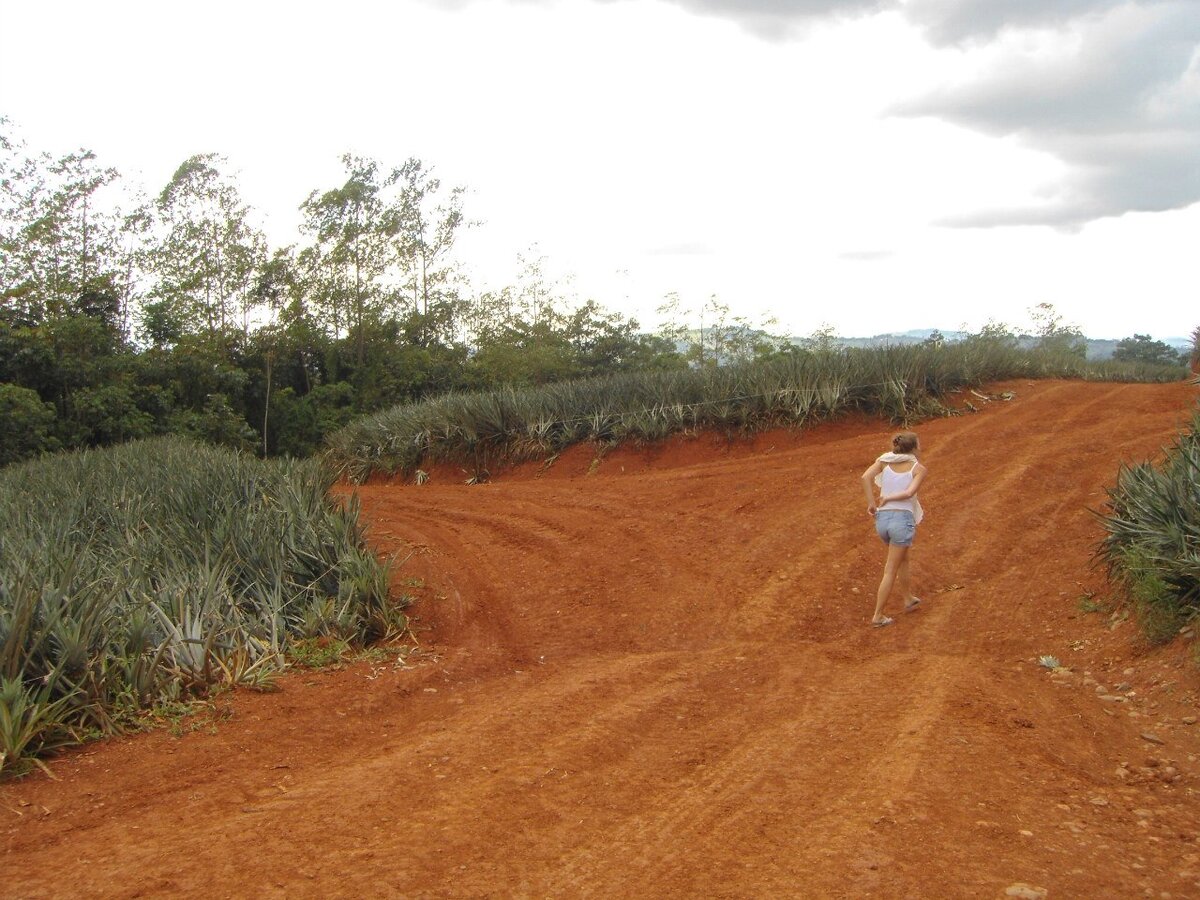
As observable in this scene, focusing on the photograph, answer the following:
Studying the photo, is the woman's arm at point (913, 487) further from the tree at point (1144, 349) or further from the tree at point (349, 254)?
the tree at point (1144, 349)

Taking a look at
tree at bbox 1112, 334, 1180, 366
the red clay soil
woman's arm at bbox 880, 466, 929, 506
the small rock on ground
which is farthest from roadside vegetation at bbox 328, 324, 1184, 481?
tree at bbox 1112, 334, 1180, 366

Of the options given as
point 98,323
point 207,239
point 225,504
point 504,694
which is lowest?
point 504,694

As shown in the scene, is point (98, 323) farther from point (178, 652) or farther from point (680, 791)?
point (680, 791)

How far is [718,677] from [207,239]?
26313mm

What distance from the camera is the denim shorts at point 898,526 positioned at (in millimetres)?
8305

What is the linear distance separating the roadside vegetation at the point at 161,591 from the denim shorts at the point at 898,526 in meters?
4.06

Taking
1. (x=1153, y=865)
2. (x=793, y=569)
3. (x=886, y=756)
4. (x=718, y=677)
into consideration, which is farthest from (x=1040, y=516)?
(x=1153, y=865)

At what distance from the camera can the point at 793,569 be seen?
9.79m

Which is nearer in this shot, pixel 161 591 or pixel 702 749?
pixel 702 749

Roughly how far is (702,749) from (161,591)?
4347 mm

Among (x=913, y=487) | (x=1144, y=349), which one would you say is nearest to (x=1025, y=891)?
(x=913, y=487)

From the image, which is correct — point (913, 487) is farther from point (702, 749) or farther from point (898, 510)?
point (702, 749)

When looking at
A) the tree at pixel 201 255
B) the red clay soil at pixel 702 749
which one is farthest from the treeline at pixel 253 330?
the red clay soil at pixel 702 749

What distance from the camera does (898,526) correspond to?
27.2 ft
